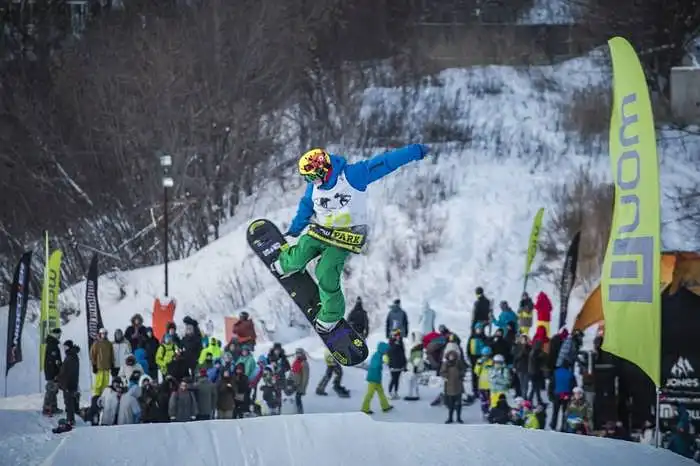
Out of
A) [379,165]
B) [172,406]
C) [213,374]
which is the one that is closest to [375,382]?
[213,374]

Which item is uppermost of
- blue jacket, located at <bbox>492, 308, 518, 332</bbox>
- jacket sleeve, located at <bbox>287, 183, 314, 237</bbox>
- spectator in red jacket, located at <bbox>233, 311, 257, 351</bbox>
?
jacket sleeve, located at <bbox>287, 183, 314, 237</bbox>

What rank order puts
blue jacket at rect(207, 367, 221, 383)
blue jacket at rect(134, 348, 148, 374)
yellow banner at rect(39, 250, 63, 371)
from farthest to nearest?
yellow banner at rect(39, 250, 63, 371) → blue jacket at rect(134, 348, 148, 374) → blue jacket at rect(207, 367, 221, 383)

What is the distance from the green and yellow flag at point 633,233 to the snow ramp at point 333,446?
1164 mm

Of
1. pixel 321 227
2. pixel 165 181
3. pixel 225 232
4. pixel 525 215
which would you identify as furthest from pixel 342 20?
pixel 321 227

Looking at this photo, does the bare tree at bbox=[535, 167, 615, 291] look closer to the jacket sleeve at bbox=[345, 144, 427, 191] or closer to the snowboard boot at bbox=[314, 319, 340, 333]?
the snowboard boot at bbox=[314, 319, 340, 333]

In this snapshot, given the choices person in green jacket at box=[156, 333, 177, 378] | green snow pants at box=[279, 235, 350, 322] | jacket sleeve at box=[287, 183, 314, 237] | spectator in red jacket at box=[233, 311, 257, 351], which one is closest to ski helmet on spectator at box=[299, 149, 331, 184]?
jacket sleeve at box=[287, 183, 314, 237]

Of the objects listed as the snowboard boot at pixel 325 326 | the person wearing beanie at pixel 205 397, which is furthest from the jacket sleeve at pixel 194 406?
the snowboard boot at pixel 325 326

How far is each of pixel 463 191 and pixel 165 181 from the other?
27.0ft

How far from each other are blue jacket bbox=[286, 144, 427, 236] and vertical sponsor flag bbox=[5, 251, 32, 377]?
7961 millimetres

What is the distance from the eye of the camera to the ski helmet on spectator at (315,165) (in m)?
11.4

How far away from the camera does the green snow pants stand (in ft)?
39.0

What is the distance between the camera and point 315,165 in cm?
1136

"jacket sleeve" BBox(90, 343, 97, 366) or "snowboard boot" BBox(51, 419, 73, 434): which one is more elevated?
"jacket sleeve" BBox(90, 343, 97, 366)

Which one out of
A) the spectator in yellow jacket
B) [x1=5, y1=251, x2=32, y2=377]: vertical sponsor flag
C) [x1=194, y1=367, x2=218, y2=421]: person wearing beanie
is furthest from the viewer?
[x1=5, y1=251, x2=32, y2=377]: vertical sponsor flag
